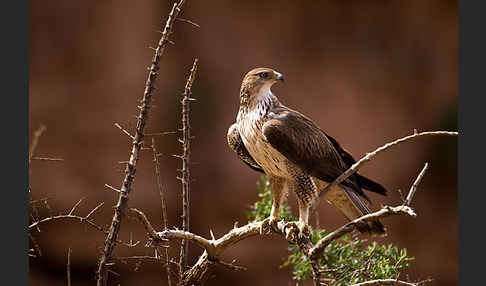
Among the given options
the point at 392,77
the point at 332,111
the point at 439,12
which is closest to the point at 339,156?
the point at 332,111

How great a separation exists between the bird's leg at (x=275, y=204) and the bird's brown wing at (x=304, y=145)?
0.35 meters

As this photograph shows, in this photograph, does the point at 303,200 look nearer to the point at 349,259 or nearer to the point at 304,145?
the point at 304,145

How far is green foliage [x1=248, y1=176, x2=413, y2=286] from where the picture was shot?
344 cm

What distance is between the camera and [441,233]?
294 inches

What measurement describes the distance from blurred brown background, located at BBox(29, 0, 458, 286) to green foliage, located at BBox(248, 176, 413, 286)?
113 inches

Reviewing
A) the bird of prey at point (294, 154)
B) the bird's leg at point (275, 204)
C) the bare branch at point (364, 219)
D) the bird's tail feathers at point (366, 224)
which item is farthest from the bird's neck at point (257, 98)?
the bare branch at point (364, 219)

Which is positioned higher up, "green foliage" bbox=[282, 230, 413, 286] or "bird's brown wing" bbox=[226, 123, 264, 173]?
"bird's brown wing" bbox=[226, 123, 264, 173]

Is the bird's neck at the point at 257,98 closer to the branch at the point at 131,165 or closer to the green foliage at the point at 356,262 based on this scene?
the branch at the point at 131,165

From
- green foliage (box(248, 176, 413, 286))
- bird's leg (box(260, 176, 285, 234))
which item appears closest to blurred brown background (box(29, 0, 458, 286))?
green foliage (box(248, 176, 413, 286))

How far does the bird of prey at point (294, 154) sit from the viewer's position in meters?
3.30

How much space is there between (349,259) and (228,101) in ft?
12.3

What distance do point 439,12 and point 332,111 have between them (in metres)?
1.97

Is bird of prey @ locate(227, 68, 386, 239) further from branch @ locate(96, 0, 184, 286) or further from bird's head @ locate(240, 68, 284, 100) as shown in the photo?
branch @ locate(96, 0, 184, 286)

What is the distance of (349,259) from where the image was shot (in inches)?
150
